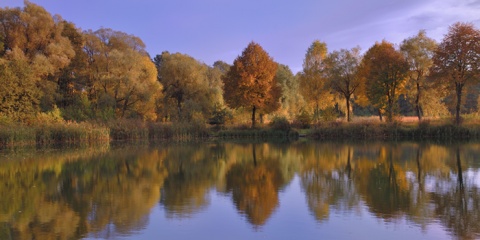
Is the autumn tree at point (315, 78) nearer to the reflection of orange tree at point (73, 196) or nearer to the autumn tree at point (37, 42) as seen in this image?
the autumn tree at point (37, 42)

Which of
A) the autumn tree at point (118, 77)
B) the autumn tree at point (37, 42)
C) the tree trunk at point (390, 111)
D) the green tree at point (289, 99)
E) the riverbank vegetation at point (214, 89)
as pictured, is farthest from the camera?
the green tree at point (289, 99)

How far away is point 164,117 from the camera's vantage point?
172ft

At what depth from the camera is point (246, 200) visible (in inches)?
405

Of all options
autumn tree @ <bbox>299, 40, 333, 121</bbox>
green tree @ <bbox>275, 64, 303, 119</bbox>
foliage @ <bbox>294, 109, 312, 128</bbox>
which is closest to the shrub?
foliage @ <bbox>294, 109, 312, 128</bbox>

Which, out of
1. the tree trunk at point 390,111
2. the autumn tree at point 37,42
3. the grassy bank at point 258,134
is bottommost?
the grassy bank at point 258,134

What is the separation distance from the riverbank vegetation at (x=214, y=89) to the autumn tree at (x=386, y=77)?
10cm

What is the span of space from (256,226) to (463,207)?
4.83m

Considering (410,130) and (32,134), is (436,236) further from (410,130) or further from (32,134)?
(32,134)

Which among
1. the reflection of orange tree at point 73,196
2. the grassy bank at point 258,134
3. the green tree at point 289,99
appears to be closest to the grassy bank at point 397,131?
the grassy bank at point 258,134

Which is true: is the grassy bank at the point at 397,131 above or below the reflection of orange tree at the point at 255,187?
above

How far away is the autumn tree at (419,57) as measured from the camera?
1428 inches

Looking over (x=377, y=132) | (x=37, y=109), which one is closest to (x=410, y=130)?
(x=377, y=132)

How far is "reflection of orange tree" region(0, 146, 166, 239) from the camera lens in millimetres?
7977

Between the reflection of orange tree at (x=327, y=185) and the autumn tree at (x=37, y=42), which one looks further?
the autumn tree at (x=37, y=42)
